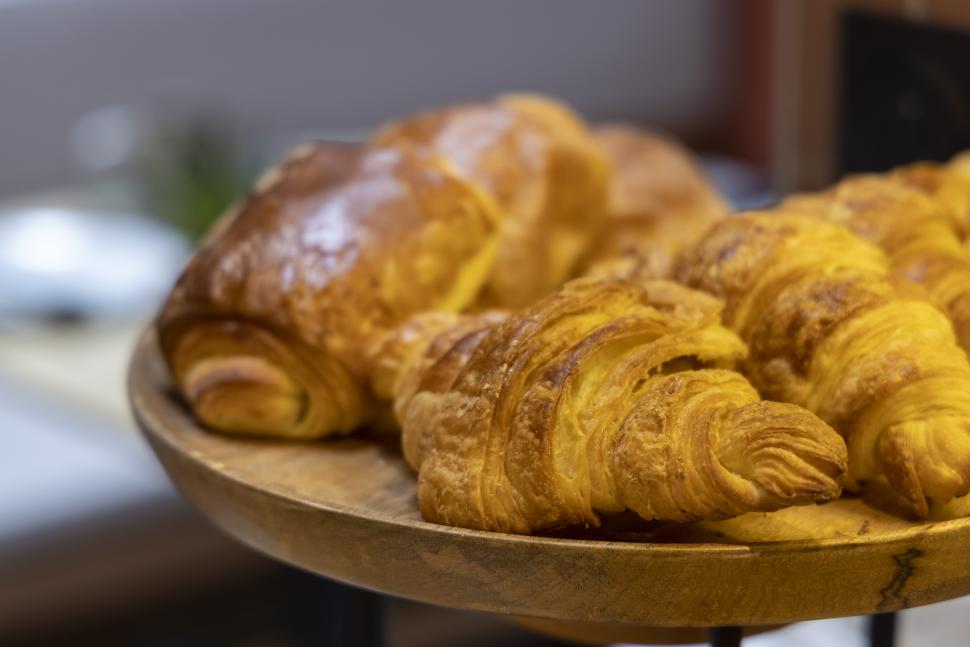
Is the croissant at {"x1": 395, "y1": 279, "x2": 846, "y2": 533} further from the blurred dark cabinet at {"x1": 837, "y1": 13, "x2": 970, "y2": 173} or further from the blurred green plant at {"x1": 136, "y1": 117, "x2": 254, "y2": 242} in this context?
the blurred green plant at {"x1": 136, "y1": 117, "x2": 254, "y2": 242}

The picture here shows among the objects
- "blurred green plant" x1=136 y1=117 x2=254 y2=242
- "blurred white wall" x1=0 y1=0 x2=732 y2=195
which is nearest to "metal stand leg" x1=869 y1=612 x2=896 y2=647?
"blurred green plant" x1=136 y1=117 x2=254 y2=242

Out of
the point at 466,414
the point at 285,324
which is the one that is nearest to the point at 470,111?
the point at 285,324

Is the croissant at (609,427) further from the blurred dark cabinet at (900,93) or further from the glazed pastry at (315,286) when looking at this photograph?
the blurred dark cabinet at (900,93)

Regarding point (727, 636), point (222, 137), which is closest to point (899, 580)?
point (727, 636)

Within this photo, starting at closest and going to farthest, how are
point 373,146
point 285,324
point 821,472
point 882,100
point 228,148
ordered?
point 821,472 → point 285,324 → point 373,146 → point 882,100 → point 228,148

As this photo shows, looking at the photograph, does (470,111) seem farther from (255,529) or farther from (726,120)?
(726,120)

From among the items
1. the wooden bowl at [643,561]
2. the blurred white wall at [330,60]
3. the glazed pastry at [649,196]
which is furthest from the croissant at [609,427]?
the blurred white wall at [330,60]
